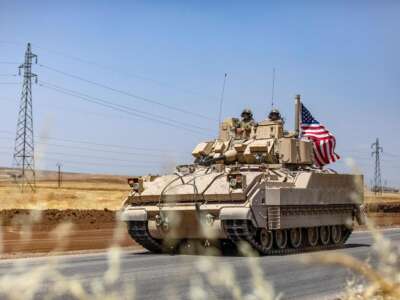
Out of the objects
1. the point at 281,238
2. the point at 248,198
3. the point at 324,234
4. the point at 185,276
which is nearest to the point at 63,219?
the point at 324,234

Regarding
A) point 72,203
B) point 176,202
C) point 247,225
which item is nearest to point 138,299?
point 247,225

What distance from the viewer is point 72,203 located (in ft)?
137

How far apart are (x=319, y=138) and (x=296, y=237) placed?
709cm

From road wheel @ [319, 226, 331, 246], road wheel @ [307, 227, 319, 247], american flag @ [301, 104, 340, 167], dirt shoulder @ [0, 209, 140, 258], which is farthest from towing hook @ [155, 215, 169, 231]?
american flag @ [301, 104, 340, 167]

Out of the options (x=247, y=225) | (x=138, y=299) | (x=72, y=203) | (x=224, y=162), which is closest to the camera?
(x=138, y=299)

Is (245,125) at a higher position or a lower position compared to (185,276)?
higher

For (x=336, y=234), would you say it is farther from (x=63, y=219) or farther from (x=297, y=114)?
(x=63, y=219)

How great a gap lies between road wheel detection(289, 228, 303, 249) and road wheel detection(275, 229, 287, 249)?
260mm

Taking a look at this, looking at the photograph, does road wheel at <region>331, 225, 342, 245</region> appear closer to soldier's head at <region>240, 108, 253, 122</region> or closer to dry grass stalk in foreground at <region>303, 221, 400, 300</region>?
soldier's head at <region>240, 108, 253, 122</region>

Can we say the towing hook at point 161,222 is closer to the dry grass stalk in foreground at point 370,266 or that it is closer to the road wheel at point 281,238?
the road wheel at point 281,238

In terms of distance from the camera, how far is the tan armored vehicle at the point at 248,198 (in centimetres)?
1518

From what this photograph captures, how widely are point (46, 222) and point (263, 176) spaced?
14.7m

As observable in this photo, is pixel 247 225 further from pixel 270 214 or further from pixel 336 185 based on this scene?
pixel 336 185

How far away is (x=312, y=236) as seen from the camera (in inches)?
711
